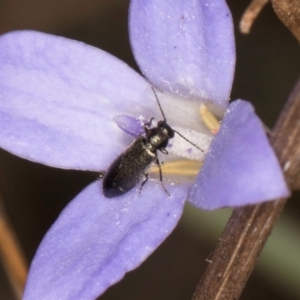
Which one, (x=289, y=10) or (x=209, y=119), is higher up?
(x=289, y=10)

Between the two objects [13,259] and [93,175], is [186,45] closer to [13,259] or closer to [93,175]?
[13,259]

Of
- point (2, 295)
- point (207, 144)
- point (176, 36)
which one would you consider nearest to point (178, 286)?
point (2, 295)

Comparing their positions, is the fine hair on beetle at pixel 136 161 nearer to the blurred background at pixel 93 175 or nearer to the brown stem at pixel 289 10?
the brown stem at pixel 289 10

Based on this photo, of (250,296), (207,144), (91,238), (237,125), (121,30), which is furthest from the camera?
(121,30)

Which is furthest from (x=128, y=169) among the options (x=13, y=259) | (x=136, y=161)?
(x=13, y=259)

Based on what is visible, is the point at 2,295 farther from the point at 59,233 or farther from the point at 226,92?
the point at 226,92

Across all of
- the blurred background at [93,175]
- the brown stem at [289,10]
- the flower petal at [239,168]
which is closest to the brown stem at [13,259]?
the blurred background at [93,175]

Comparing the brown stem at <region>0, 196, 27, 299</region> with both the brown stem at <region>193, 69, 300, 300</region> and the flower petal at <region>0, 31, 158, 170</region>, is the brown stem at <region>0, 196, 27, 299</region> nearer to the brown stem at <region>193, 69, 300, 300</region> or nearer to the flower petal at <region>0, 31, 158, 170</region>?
the flower petal at <region>0, 31, 158, 170</region>
